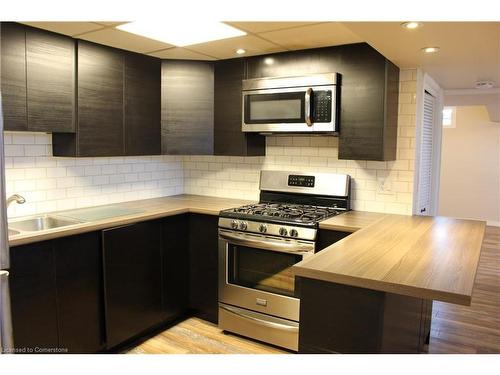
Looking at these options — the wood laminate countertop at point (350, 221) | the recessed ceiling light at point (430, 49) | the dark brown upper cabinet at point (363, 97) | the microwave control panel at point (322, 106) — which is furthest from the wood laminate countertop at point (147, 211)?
the recessed ceiling light at point (430, 49)

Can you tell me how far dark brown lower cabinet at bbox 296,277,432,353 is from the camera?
167 cm

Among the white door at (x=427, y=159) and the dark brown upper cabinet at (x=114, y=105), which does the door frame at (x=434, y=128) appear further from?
the dark brown upper cabinet at (x=114, y=105)

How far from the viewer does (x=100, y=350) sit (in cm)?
276

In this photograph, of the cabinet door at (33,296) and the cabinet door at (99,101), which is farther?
the cabinet door at (99,101)

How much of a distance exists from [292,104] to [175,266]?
1554mm

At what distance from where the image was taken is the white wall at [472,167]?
7.81m

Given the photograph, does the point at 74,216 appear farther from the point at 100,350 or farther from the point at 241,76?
the point at 241,76

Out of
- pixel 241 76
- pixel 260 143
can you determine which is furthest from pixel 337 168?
pixel 241 76

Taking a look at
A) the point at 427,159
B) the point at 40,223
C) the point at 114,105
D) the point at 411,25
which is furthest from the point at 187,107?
the point at 427,159

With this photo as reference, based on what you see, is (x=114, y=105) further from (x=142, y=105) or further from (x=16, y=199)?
(x=16, y=199)

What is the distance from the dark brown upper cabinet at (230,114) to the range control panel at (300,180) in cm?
38

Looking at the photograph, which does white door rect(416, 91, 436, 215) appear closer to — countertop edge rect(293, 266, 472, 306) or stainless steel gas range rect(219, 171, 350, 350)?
stainless steel gas range rect(219, 171, 350, 350)

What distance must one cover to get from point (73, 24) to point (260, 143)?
1.72m

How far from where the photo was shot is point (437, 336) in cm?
329
